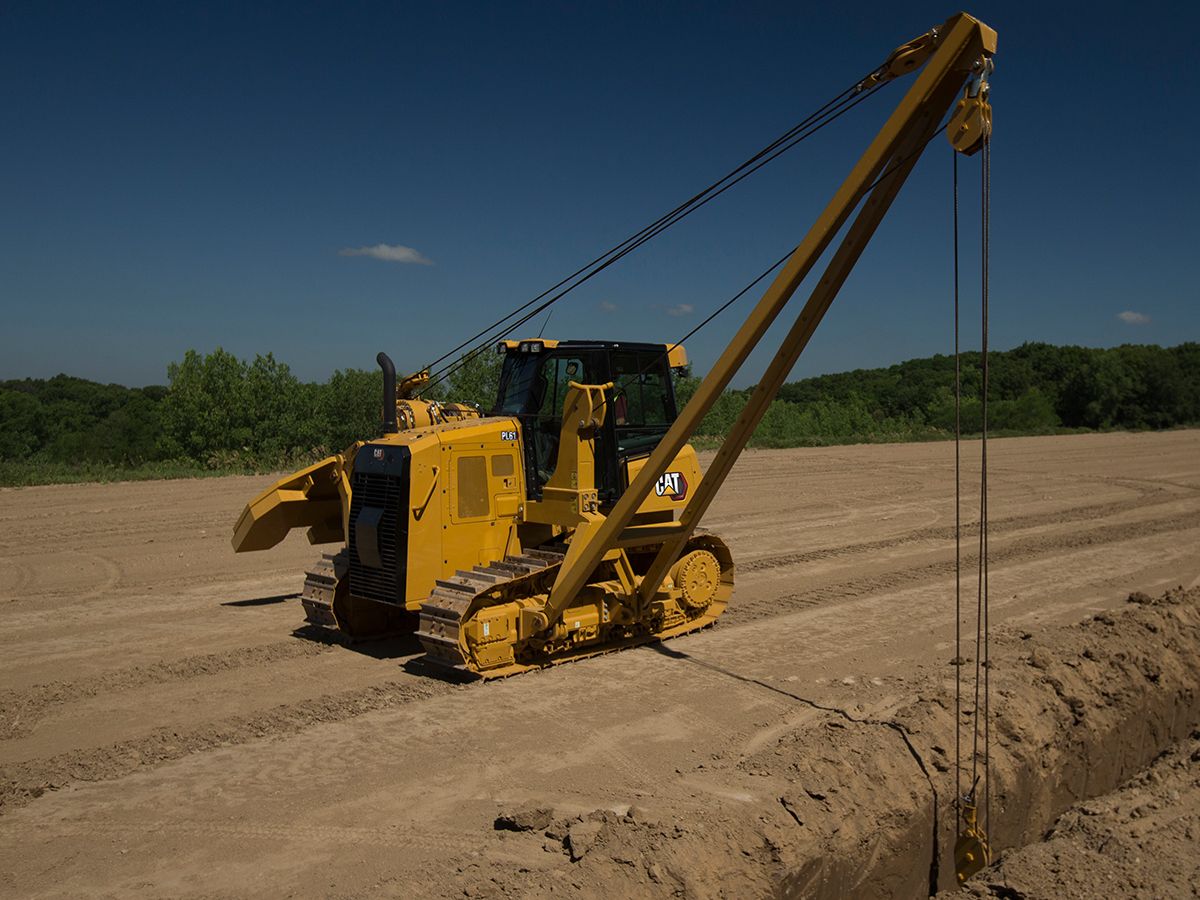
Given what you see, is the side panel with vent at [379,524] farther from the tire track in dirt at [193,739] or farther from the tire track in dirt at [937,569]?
the tire track in dirt at [937,569]

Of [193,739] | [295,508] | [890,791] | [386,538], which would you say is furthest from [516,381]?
[890,791]

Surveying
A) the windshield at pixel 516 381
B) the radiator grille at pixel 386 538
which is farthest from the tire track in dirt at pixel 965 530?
the radiator grille at pixel 386 538

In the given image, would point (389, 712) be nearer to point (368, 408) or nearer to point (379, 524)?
point (379, 524)

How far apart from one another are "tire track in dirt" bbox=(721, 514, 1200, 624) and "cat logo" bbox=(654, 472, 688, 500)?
158 cm

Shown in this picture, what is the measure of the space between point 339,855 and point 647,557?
5087mm

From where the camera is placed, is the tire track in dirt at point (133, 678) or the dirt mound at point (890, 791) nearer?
the dirt mound at point (890, 791)

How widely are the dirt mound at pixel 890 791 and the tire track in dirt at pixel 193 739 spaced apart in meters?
2.53

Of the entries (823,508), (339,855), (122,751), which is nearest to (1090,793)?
(339,855)

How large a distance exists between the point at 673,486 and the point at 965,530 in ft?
27.5

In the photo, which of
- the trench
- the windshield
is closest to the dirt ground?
the trench

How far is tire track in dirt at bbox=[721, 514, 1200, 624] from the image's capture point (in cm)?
1065

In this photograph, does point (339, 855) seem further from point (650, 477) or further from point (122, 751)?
point (650, 477)

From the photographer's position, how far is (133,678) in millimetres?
8188

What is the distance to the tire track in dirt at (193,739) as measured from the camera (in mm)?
6070
